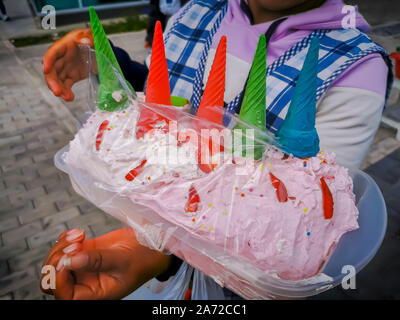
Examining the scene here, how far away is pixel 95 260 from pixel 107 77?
445 millimetres

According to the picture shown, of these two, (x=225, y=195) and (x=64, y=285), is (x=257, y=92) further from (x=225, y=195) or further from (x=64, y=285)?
(x=64, y=285)

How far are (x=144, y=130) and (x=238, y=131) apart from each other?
23 centimetres

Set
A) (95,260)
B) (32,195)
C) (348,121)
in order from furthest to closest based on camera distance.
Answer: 1. (32,195)
2. (348,121)
3. (95,260)

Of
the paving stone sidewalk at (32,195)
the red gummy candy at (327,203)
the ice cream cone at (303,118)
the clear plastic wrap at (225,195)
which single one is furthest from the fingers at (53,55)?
the red gummy candy at (327,203)

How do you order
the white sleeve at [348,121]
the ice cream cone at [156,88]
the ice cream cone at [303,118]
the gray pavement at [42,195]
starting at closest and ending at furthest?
the ice cream cone at [303,118] → the ice cream cone at [156,88] → the white sleeve at [348,121] → the gray pavement at [42,195]

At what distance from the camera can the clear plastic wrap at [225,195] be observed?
0.65m

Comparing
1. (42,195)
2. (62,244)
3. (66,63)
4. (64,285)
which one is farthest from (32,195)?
(64,285)

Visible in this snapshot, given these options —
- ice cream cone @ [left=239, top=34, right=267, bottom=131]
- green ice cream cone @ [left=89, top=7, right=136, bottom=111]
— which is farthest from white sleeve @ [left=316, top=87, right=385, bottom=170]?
green ice cream cone @ [left=89, top=7, right=136, bottom=111]

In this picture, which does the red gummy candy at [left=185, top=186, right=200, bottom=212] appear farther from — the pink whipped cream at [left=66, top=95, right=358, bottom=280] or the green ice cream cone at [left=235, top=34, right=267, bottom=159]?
the green ice cream cone at [left=235, top=34, right=267, bottom=159]

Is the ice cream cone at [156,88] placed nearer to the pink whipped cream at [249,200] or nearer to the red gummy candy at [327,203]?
the pink whipped cream at [249,200]

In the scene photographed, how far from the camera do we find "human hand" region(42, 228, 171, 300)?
71cm

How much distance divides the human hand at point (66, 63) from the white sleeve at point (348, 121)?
29.3 inches

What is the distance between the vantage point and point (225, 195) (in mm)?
663

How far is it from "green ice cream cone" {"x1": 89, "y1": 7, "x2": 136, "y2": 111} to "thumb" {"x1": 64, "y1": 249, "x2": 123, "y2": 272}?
0.36 meters
